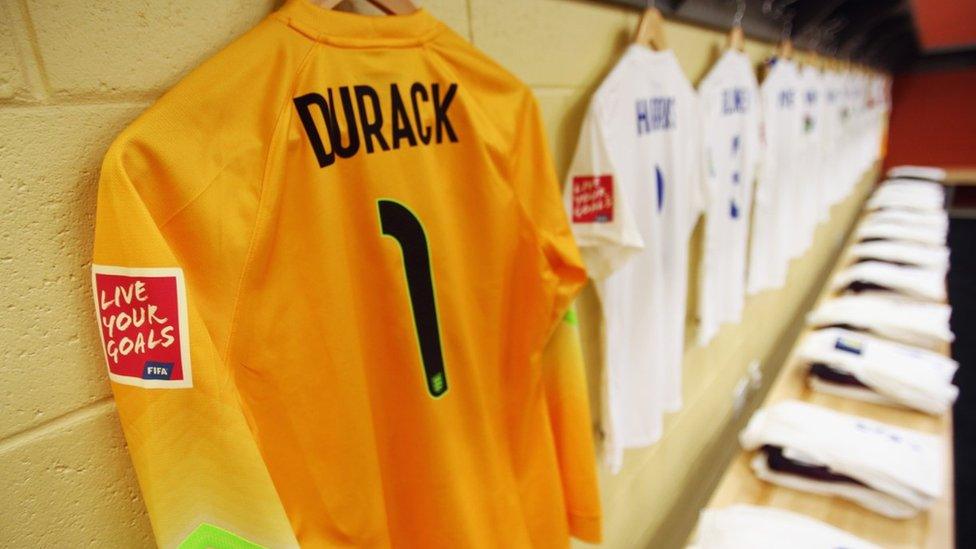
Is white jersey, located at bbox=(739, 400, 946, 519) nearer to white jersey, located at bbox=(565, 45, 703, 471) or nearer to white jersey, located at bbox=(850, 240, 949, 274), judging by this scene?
white jersey, located at bbox=(565, 45, 703, 471)

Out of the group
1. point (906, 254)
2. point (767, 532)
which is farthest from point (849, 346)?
point (906, 254)

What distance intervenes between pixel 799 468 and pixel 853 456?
111 mm

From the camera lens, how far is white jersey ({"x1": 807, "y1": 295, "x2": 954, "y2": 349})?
5.45 feet

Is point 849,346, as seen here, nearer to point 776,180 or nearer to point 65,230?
point 776,180

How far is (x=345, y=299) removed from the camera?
61cm

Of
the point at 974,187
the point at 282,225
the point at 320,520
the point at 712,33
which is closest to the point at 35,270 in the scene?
the point at 282,225

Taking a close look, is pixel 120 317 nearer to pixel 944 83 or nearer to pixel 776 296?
pixel 776 296

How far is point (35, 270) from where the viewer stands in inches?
19.4

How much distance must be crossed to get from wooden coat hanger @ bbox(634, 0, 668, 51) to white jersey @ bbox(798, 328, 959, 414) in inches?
39.7

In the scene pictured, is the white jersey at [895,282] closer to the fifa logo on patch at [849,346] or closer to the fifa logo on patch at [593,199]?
the fifa logo on patch at [849,346]

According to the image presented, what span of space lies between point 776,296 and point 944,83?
5850mm

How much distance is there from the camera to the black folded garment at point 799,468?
1.20 metres

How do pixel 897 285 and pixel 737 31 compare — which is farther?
pixel 897 285

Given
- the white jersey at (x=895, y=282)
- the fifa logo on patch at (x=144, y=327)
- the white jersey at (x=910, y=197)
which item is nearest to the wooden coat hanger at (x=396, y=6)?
the fifa logo on patch at (x=144, y=327)
